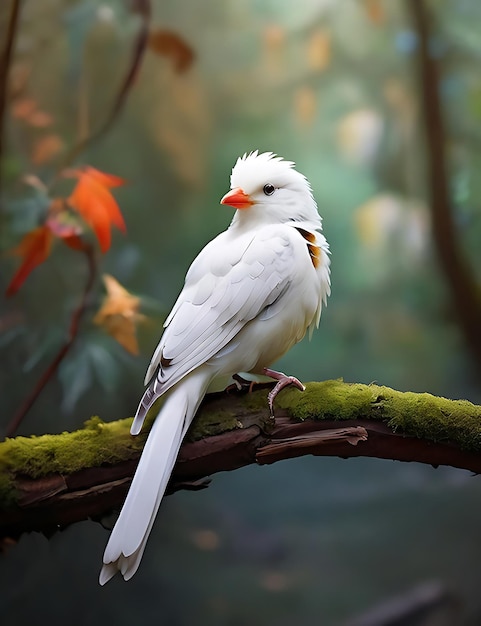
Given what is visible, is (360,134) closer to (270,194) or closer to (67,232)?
(270,194)

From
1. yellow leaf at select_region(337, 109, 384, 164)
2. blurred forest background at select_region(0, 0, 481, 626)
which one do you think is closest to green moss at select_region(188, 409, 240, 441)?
blurred forest background at select_region(0, 0, 481, 626)

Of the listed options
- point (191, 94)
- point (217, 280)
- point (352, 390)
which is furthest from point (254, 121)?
point (352, 390)

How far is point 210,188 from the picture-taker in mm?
2320

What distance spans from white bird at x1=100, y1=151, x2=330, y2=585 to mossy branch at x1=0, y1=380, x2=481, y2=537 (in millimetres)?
59

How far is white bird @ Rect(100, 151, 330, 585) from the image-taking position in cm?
126

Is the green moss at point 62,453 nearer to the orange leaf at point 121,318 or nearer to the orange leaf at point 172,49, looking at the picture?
the orange leaf at point 121,318

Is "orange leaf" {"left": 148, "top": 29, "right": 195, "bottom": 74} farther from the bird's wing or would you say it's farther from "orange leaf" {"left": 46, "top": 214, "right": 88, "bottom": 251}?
the bird's wing

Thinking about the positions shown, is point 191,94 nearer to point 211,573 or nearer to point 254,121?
point 254,121

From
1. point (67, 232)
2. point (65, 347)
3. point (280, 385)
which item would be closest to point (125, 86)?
point (67, 232)

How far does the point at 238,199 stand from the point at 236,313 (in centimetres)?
31

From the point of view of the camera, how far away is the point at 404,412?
1366mm

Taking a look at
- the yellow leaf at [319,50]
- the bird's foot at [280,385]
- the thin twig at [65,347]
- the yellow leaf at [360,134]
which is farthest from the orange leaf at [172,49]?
the bird's foot at [280,385]

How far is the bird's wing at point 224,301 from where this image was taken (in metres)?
1.38

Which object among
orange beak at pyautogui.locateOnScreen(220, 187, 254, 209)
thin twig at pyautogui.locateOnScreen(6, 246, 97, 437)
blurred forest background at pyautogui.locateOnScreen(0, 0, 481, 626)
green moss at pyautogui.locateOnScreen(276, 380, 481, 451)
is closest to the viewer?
green moss at pyautogui.locateOnScreen(276, 380, 481, 451)
